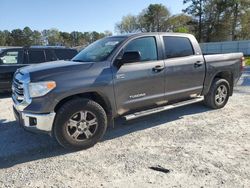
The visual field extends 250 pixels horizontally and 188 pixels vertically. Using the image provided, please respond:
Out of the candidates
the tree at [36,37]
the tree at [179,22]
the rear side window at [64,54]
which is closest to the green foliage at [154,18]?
the tree at [179,22]

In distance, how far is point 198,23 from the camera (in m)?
62.3

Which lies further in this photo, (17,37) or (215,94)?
(17,37)

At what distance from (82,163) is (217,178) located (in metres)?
1.86

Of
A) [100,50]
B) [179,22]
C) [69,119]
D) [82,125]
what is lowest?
[82,125]

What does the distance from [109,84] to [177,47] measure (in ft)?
6.59

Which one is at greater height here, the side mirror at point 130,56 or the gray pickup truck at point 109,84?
the side mirror at point 130,56

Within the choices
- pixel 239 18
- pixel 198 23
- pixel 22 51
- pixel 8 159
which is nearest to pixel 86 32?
pixel 198 23

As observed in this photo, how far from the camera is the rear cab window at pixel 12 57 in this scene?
973cm

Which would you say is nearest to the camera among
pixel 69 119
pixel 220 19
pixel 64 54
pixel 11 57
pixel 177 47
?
pixel 69 119

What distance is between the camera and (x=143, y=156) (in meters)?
4.52

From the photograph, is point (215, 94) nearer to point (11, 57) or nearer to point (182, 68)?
point (182, 68)

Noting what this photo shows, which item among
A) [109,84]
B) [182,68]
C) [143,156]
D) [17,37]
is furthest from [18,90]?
[17,37]

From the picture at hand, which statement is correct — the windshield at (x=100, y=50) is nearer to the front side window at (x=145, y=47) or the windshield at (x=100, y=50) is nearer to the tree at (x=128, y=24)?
the front side window at (x=145, y=47)

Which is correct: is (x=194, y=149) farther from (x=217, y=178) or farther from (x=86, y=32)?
(x=86, y=32)
